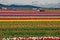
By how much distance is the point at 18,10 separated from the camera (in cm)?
221

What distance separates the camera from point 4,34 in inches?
77.9

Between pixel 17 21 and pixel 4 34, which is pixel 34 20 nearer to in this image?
pixel 17 21

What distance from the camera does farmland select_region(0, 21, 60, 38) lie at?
1987mm

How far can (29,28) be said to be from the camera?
2.09m

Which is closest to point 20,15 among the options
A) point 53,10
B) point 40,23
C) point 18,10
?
point 18,10

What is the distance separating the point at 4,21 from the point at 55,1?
58 centimetres

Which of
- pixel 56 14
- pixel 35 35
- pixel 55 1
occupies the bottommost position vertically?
pixel 35 35

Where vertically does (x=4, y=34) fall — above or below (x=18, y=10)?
below

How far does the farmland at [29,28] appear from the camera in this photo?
78.2 inches

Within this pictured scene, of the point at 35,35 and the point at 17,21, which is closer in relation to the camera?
the point at 35,35

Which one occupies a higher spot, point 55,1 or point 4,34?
point 55,1

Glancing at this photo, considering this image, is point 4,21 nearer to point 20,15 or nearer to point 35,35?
point 20,15

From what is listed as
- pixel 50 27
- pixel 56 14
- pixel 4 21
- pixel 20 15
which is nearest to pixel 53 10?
pixel 56 14

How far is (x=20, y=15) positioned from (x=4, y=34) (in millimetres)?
306
